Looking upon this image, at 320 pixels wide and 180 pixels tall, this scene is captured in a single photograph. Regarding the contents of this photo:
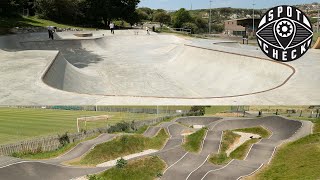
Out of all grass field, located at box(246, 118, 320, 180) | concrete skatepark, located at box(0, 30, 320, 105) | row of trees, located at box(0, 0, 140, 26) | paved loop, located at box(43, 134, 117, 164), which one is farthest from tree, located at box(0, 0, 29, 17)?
grass field, located at box(246, 118, 320, 180)

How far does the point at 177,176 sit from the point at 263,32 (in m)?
6.58

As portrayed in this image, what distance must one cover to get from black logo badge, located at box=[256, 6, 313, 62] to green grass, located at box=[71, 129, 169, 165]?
791 centimetres

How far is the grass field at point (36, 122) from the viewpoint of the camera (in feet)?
57.6

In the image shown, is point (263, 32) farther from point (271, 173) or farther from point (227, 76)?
point (227, 76)

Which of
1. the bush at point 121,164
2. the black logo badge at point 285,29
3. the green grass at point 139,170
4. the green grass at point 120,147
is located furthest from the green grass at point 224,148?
the black logo badge at point 285,29

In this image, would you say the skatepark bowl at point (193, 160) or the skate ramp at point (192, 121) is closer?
the skatepark bowl at point (193, 160)

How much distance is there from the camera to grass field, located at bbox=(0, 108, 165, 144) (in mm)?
17562

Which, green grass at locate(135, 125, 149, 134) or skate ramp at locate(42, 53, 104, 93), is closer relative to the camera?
skate ramp at locate(42, 53, 104, 93)

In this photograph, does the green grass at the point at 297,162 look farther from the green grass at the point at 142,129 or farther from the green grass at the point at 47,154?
the green grass at the point at 142,129

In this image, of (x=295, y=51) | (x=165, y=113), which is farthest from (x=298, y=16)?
(x=165, y=113)

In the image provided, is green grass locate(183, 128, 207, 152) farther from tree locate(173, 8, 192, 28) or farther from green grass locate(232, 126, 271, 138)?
tree locate(173, 8, 192, 28)

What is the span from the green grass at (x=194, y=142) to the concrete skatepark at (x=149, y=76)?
2072 mm

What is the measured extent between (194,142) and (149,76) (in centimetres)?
938

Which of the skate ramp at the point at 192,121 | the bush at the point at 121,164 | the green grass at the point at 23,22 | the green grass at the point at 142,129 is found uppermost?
the green grass at the point at 23,22
